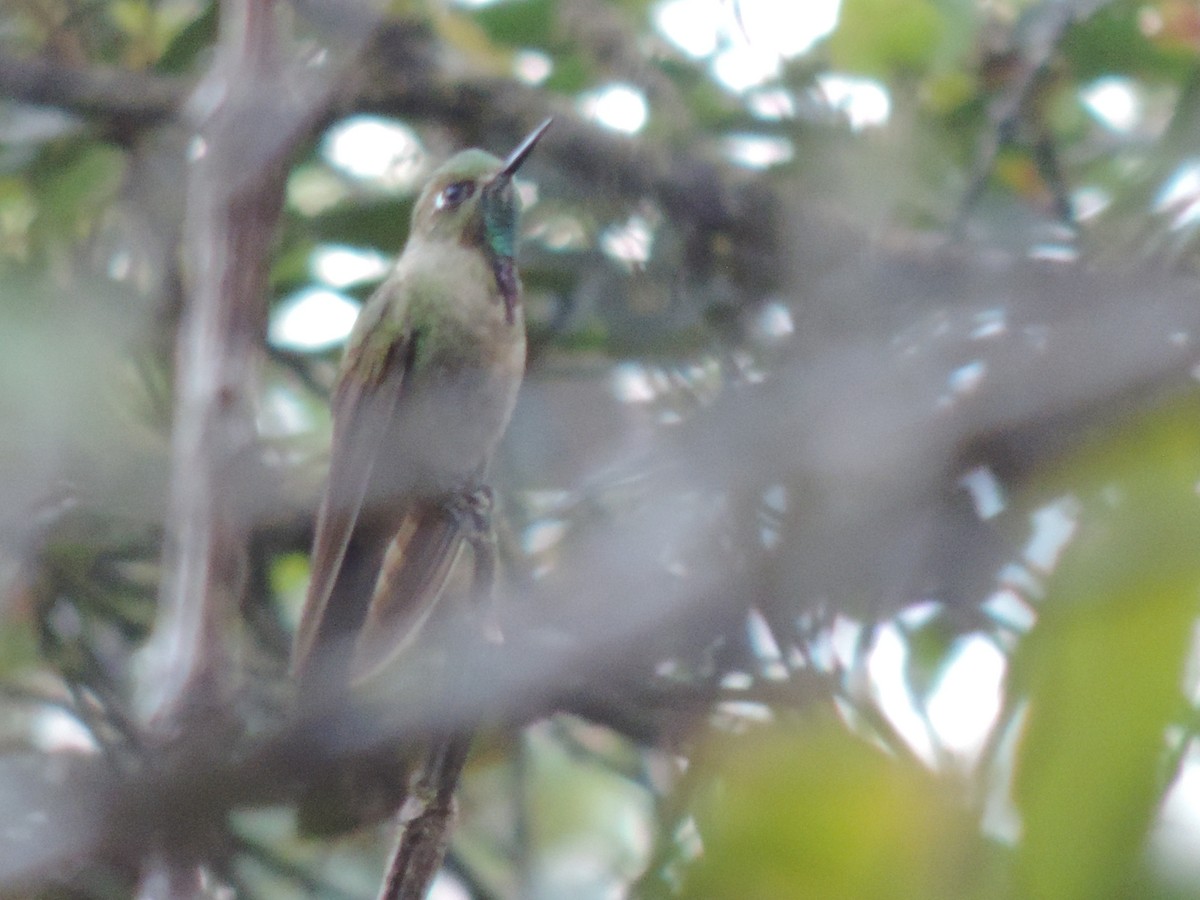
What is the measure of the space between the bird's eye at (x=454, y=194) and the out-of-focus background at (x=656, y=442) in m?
0.21

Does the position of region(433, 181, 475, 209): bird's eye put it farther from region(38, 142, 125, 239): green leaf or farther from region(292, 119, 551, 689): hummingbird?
region(38, 142, 125, 239): green leaf

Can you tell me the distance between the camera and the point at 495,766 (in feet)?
8.04

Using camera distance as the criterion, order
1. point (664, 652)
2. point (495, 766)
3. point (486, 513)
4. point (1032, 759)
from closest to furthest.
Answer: point (1032, 759) → point (664, 652) → point (486, 513) → point (495, 766)

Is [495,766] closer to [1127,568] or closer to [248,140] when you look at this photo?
[248,140]

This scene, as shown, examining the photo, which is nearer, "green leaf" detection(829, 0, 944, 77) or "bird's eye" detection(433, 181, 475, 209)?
"green leaf" detection(829, 0, 944, 77)

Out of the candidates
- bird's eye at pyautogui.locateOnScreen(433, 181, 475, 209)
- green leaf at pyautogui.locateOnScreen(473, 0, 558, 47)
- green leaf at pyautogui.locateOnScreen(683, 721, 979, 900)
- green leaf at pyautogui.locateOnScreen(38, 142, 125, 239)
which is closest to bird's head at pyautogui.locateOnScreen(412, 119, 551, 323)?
bird's eye at pyautogui.locateOnScreen(433, 181, 475, 209)

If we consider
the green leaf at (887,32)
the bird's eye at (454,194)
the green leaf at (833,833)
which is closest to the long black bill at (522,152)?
the bird's eye at (454,194)

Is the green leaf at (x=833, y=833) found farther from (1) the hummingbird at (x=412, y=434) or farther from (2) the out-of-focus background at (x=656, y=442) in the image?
(1) the hummingbird at (x=412, y=434)

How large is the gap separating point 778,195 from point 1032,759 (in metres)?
2.26

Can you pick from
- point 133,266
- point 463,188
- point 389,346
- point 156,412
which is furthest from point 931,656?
point 133,266

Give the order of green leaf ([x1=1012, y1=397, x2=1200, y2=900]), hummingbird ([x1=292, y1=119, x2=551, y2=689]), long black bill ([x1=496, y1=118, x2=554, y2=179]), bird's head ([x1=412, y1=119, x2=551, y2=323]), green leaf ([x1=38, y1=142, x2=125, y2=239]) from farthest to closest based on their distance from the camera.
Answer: green leaf ([x1=38, y1=142, x2=125, y2=239]) < bird's head ([x1=412, y1=119, x2=551, y2=323]) < long black bill ([x1=496, y1=118, x2=554, y2=179]) < hummingbird ([x1=292, y1=119, x2=551, y2=689]) < green leaf ([x1=1012, y1=397, x2=1200, y2=900])

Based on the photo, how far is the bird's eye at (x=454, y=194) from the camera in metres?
2.45

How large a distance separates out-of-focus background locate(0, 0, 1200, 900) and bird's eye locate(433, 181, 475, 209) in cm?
21

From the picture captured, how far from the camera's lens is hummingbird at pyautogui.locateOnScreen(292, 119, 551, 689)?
187 cm
